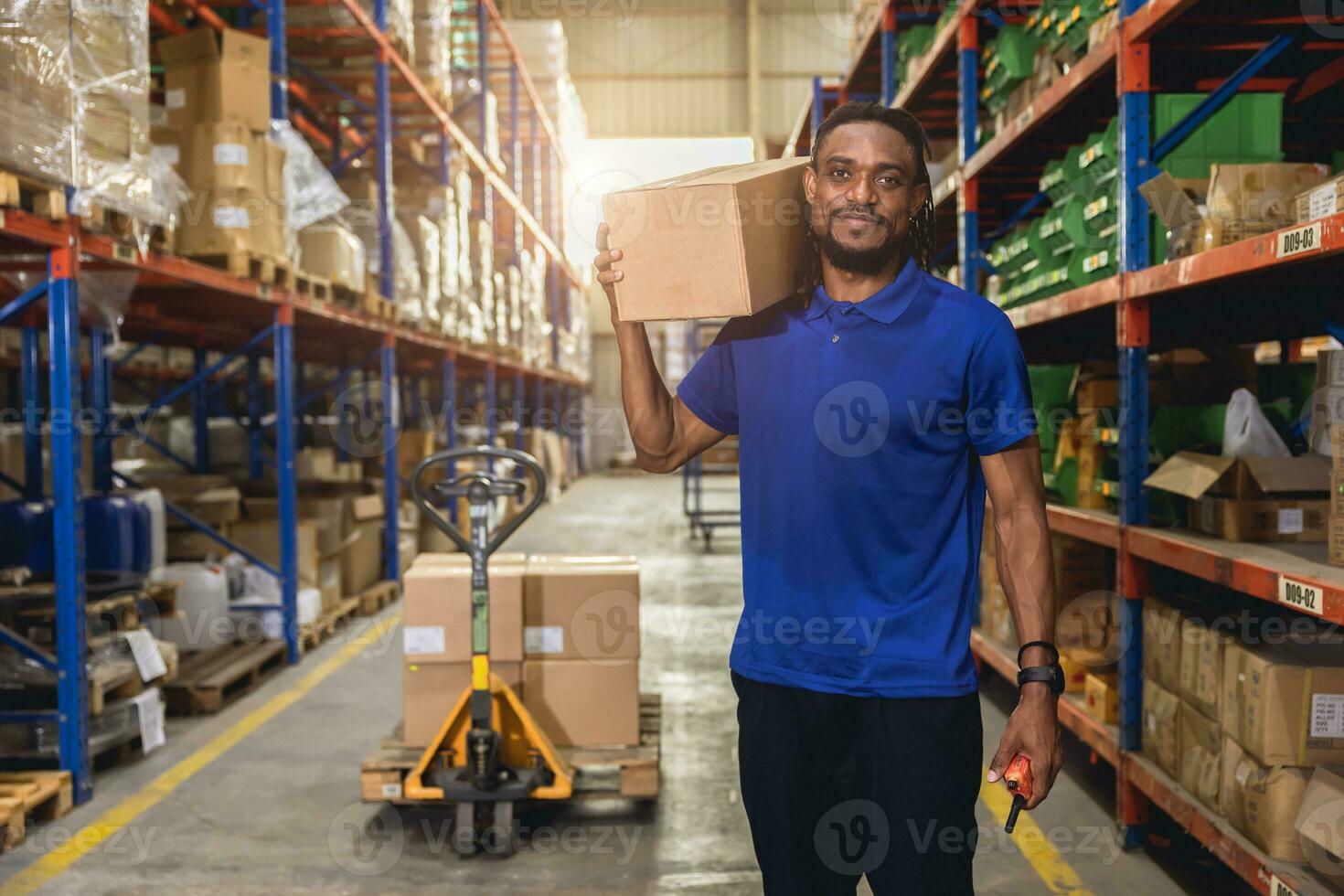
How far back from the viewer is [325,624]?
6.77 metres

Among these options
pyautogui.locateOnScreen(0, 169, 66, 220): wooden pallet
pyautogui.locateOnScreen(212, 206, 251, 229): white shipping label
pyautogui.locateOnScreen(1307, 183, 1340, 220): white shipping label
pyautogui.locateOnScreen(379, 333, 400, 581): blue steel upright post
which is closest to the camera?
pyautogui.locateOnScreen(1307, 183, 1340, 220): white shipping label

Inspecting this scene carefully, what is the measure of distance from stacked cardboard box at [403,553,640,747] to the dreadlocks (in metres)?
2.10

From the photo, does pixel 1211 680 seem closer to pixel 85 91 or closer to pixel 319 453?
pixel 85 91

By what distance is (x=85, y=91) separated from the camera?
13.1 ft

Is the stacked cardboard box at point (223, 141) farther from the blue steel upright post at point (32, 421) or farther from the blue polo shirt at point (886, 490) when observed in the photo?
the blue polo shirt at point (886, 490)

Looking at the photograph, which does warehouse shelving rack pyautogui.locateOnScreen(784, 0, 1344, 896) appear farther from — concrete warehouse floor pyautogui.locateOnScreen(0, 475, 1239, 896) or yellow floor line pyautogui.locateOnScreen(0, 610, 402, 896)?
yellow floor line pyautogui.locateOnScreen(0, 610, 402, 896)

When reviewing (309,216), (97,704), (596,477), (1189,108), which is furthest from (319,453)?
(596,477)

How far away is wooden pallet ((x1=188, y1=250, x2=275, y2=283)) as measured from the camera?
5234 millimetres

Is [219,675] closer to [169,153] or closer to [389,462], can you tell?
[169,153]

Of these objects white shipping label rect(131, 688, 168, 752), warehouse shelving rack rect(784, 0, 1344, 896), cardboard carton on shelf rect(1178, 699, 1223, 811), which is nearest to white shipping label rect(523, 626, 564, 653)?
white shipping label rect(131, 688, 168, 752)

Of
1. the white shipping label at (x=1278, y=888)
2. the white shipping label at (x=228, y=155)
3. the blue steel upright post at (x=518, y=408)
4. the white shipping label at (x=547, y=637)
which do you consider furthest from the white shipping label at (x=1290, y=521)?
the blue steel upright post at (x=518, y=408)

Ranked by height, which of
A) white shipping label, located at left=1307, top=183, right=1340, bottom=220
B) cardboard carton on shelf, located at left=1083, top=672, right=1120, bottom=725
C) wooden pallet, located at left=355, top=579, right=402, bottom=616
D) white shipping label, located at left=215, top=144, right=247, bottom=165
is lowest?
wooden pallet, located at left=355, top=579, right=402, bottom=616

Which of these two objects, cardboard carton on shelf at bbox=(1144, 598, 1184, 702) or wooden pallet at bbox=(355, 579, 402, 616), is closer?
cardboard carton on shelf at bbox=(1144, 598, 1184, 702)

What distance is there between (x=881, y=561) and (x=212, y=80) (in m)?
5.01
